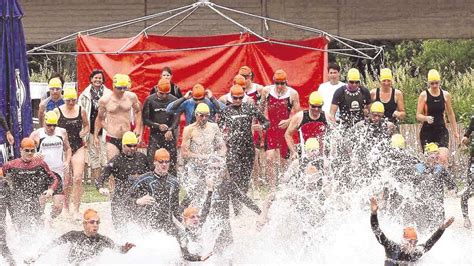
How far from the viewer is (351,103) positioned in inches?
640

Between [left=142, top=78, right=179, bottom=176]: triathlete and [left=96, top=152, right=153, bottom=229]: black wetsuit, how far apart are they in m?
1.29

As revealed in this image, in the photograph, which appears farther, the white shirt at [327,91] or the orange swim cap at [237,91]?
the white shirt at [327,91]

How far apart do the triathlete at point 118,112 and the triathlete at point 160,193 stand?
7.56ft

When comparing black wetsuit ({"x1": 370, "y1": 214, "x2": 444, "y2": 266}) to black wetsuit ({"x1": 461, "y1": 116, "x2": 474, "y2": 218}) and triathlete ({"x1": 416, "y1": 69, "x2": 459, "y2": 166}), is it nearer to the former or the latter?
black wetsuit ({"x1": 461, "y1": 116, "x2": 474, "y2": 218})

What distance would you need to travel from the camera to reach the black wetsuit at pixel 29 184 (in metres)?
14.4

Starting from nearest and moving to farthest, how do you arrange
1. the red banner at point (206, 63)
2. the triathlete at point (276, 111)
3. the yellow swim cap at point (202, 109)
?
the yellow swim cap at point (202, 109), the triathlete at point (276, 111), the red banner at point (206, 63)

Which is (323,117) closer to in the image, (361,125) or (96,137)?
(361,125)

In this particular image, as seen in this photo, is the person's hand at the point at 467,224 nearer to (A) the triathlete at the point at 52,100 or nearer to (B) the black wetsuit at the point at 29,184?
(B) the black wetsuit at the point at 29,184

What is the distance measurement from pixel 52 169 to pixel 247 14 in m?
5.17

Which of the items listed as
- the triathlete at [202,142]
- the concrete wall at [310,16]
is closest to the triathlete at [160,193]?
the triathlete at [202,142]

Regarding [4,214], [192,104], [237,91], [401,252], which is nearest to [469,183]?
[237,91]

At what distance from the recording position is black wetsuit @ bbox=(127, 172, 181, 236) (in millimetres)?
13984

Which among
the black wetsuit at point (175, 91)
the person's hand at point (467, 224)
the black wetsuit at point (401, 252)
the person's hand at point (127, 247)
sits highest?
the black wetsuit at point (175, 91)

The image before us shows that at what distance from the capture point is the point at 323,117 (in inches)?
619
